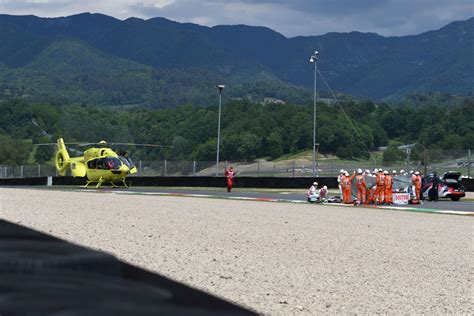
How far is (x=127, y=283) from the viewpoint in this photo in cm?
785

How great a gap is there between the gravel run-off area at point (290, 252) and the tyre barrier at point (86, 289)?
0.77 metres

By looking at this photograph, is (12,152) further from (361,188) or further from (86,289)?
(86,289)

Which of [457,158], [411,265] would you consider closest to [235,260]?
[411,265]

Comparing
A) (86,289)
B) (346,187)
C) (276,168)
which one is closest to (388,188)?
(346,187)

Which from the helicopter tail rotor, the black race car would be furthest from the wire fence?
the black race car

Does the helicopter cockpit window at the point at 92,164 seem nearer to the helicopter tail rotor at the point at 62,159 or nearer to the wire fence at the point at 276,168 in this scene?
the helicopter tail rotor at the point at 62,159

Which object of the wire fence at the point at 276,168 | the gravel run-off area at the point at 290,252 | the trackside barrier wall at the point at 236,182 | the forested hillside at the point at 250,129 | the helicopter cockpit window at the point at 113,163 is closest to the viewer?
the gravel run-off area at the point at 290,252

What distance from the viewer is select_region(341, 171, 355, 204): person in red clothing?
2619cm

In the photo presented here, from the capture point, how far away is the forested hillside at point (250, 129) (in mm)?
112412

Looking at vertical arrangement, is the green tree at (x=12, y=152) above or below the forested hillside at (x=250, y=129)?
below

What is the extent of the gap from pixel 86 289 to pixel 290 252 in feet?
17.5

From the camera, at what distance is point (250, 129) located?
124375 mm

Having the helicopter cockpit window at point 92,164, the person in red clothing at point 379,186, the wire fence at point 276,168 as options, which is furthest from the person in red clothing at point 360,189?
the helicopter cockpit window at point 92,164

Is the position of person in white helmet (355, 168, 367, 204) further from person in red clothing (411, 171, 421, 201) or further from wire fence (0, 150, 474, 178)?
wire fence (0, 150, 474, 178)
